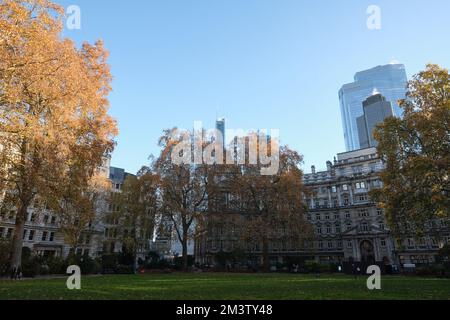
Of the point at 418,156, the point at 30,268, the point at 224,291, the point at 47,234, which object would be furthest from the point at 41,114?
the point at 47,234

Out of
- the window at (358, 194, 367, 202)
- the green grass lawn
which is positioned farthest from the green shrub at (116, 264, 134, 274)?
the window at (358, 194, 367, 202)

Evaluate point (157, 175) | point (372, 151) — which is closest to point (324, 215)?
point (372, 151)

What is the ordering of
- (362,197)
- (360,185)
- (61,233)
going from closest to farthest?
1. (61,233)
2. (362,197)
3. (360,185)

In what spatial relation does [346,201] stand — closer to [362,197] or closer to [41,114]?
[362,197]

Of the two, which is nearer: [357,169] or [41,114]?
[41,114]

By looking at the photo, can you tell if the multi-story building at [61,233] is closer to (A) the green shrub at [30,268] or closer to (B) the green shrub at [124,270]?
(B) the green shrub at [124,270]

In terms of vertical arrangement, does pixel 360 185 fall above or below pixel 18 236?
above

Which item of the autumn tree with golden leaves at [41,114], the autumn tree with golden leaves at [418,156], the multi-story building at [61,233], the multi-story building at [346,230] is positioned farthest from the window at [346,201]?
the autumn tree with golden leaves at [41,114]

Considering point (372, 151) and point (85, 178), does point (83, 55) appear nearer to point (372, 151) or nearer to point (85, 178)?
point (85, 178)

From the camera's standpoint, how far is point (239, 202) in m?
52.2

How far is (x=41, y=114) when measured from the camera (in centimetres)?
2366

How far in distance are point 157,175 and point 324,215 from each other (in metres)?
47.3

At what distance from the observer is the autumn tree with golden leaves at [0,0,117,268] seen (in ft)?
60.4

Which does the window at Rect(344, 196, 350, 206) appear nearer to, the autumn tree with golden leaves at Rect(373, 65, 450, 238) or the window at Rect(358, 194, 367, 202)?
the window at Rect(358, 194, 367, 202)
